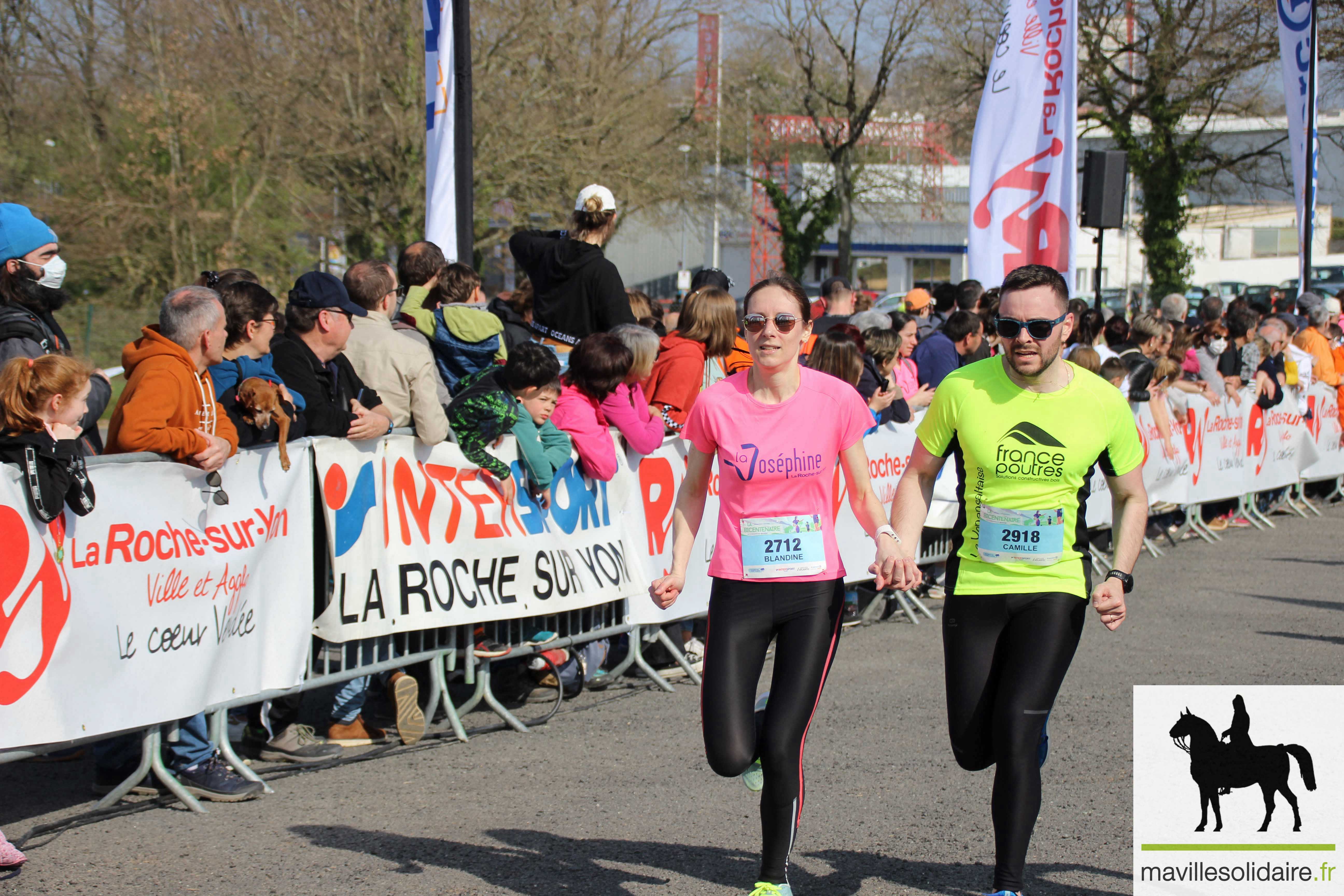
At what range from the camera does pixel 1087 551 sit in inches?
164

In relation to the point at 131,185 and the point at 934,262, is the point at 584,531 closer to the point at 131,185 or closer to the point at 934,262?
the point at 131,185

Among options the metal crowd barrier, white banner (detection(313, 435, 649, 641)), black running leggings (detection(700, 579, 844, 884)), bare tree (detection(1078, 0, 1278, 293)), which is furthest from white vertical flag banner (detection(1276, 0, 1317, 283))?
black running leggings (detection(700, 579, 844, 884))

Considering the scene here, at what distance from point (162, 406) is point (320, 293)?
117 cm

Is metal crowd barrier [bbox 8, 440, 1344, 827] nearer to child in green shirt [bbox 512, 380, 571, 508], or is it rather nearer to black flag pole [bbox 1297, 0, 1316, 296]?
child in green shirt [bbox 512, 380, 571, 508]

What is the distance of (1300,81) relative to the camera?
15.8 m

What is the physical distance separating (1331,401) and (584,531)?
438 inches

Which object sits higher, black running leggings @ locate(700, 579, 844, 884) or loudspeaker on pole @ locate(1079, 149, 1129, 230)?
loudspeaker on pole @ locate(1079, 149, 1129, 230)

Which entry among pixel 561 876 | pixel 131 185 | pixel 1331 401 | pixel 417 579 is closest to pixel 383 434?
pixel 417 579

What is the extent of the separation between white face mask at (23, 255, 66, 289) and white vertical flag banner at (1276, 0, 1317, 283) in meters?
14.2

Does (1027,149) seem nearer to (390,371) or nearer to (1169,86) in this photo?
(390,371)

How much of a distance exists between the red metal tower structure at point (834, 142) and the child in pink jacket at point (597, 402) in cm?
3392

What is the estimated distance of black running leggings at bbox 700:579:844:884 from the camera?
394cm

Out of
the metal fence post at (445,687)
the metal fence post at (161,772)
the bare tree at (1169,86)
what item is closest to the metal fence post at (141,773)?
the metal fence post at (161,772)

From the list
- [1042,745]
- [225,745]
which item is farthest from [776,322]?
[225,745]
